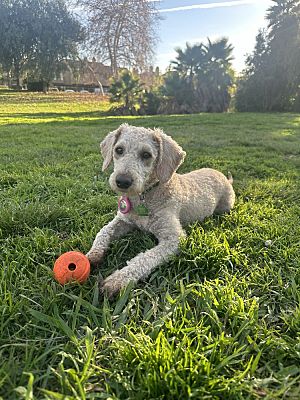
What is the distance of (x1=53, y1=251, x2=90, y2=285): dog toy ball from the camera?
2229mm

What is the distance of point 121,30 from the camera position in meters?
34.2

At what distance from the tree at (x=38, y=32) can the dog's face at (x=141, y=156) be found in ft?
111

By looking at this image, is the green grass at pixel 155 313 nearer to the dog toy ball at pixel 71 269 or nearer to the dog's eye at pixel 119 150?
the dog toy ball at pixel 71 269

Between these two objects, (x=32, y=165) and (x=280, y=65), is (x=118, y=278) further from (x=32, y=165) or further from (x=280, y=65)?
(x=280, y=65)

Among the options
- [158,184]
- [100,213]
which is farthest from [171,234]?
[100,213]

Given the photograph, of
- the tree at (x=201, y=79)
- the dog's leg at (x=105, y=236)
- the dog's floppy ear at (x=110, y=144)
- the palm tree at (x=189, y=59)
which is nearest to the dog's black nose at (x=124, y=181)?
the dog's leg at (x=105, y=236)

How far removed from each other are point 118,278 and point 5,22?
122ft

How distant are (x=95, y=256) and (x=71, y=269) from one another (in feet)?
1.17

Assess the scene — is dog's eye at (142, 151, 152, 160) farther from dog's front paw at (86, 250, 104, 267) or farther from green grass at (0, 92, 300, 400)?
dog's front paw at (86, 250, 104, 267)

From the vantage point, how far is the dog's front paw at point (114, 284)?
2.17 meters

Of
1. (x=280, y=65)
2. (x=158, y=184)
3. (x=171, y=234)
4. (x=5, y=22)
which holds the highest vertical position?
(x=5, y=22)

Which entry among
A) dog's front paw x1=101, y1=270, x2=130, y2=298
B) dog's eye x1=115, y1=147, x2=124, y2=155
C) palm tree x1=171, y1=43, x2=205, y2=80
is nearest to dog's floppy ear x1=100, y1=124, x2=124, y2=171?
dog's eye x1=115, y1=147, x2=124, y2=155

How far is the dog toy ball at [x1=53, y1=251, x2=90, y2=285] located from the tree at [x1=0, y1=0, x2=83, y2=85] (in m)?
34.8

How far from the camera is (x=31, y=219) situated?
10.5 ft
